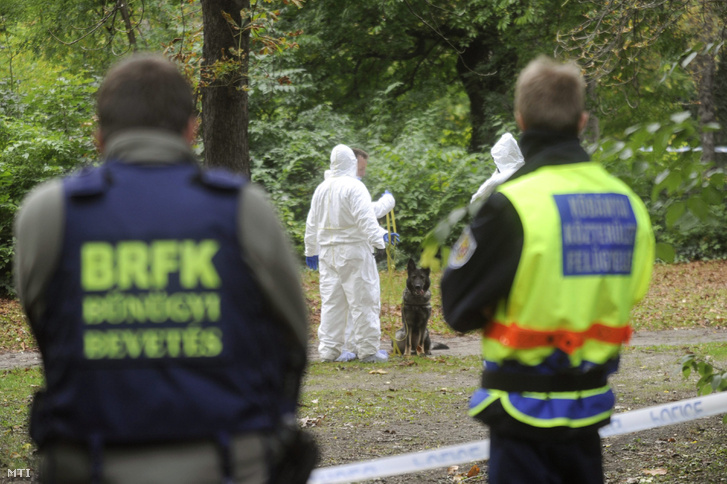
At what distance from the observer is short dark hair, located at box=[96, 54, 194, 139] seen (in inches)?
76.5

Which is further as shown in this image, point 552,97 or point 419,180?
point 419,180

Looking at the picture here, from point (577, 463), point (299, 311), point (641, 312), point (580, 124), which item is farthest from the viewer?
point (641, 312)

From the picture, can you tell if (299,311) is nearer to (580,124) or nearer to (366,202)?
(580,124)

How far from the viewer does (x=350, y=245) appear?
9680mm

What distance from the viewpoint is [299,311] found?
198 cm

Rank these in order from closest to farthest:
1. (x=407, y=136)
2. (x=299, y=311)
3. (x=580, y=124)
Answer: (x=299, y=311)
(x=580, y=124)
(x=407, y=136)

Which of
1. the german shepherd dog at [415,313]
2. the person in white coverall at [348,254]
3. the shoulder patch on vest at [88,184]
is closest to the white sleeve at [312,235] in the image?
the person in white coverall at [348,254]

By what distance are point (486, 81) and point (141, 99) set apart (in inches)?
899

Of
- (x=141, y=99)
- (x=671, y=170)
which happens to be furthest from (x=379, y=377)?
(x=141, y=99)

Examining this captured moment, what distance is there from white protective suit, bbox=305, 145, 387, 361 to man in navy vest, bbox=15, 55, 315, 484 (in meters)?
7.65

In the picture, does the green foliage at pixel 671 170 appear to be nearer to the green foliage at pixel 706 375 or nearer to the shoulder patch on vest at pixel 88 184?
the green foliage at pixel 706 375

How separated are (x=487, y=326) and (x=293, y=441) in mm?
773

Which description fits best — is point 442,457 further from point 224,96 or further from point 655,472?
point 224,96

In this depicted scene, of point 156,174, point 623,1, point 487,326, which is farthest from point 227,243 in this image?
point 623,1
